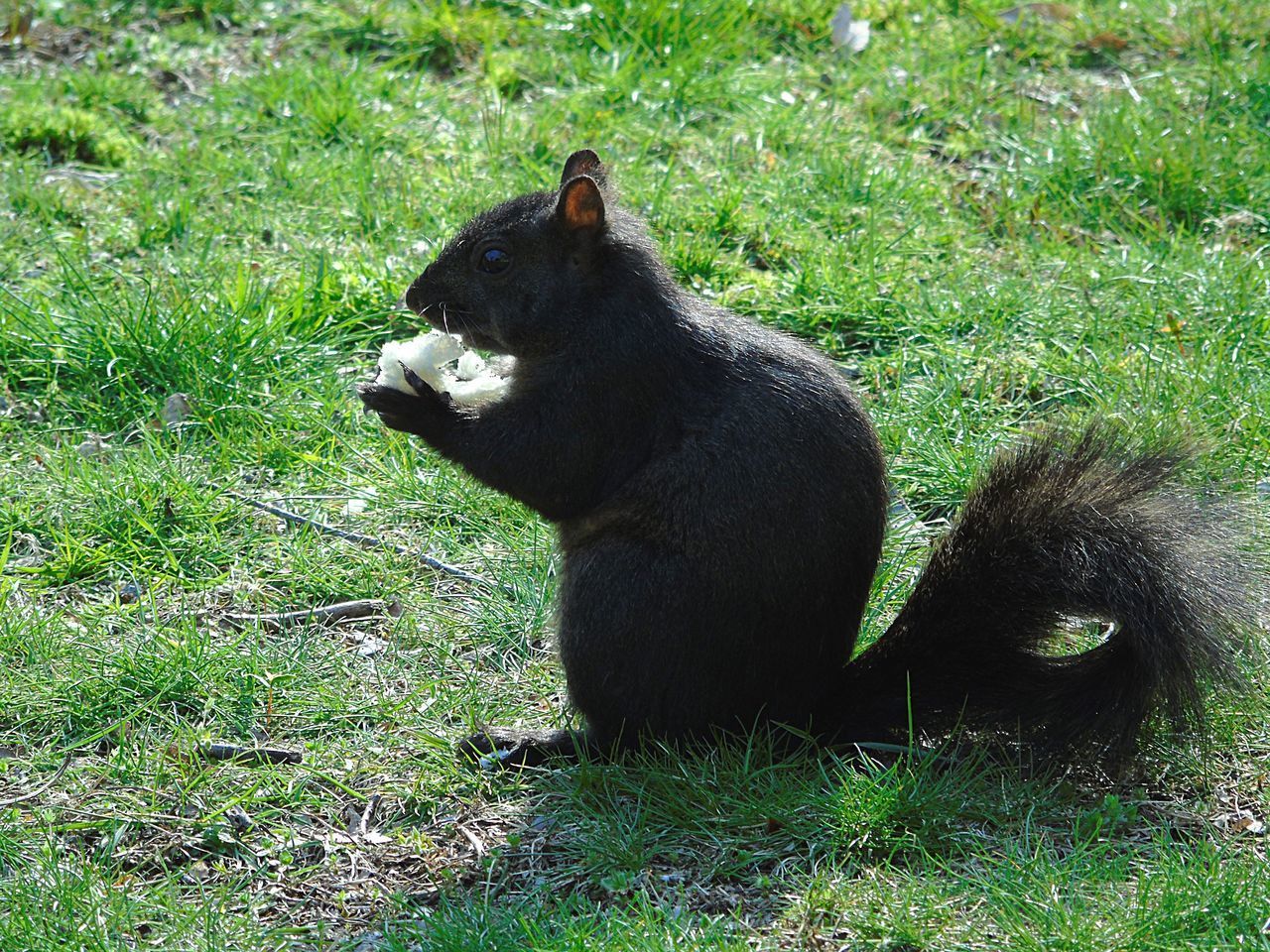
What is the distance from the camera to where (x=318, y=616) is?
138 inches

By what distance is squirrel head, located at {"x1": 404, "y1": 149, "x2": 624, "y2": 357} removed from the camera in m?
3.14

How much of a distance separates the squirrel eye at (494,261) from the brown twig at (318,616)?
85 centimetres

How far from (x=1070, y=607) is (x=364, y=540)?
177 centimetres

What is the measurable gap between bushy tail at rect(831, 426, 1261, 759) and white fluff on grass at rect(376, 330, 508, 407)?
976 millimetres

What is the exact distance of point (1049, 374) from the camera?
4.17 m

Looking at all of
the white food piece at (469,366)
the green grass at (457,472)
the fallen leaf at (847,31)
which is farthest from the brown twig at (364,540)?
the fallen leaf at (847,31)

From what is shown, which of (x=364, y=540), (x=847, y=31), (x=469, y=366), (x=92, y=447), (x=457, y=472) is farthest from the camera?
(x=847, y=31)

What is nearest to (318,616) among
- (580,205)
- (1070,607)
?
(580,205)

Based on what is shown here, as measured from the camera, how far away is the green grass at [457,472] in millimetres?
2650

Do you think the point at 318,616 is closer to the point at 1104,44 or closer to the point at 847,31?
the point at 847,31

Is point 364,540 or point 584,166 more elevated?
point 584,166

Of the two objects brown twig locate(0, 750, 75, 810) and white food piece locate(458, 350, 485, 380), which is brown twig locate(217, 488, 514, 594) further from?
brown twig locate(0, 750, 75, 810)

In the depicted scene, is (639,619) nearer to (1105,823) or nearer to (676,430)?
(676,430)

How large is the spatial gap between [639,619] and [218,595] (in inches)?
49.1
